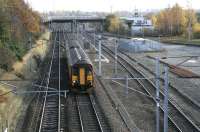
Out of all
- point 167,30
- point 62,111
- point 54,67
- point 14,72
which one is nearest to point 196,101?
point 62,111

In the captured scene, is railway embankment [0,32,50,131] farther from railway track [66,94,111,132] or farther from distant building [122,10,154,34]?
distant building [122,10,154,34]

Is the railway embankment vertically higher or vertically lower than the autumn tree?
lower

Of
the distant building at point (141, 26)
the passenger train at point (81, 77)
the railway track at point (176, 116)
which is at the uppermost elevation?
the distant building at point (141, 26)

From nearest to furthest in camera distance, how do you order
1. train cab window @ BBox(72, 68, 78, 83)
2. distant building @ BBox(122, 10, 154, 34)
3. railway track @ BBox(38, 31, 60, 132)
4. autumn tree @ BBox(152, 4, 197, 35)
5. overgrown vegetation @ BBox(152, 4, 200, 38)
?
railway track @ BBox(38, 31, 60, 132) → train cab window @ BBox(72, 68, 78, 83) → overgrown vegetation @ BBox(152, 4, 200, 38) → autumn tree @ BBox(152, 4, 197, 35) → distant building @ BBox(122, 10, 154, 34)

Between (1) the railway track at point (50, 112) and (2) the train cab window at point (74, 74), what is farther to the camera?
(2) the train cab window at point (74, 74)

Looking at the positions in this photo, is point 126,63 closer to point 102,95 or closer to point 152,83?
point 152,83

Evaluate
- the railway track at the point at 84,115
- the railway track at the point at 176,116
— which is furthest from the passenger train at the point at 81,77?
the railway track at the point at 176,116

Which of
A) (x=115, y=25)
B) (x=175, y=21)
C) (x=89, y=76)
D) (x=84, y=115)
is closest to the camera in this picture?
(x=84, y=115)

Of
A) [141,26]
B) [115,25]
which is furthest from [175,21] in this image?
[115,25]

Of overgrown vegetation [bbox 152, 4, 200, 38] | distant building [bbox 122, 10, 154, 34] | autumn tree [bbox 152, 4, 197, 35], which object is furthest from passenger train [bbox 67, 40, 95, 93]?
distant building [bbox 122, 10, 154, 34]

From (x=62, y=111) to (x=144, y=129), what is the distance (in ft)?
22.1

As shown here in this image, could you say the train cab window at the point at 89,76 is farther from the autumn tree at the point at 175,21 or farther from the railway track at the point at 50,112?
the autumn tree at the point at 175,21

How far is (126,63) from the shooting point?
56906 mm

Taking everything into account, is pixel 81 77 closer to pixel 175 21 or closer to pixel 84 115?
pixel 84 115
